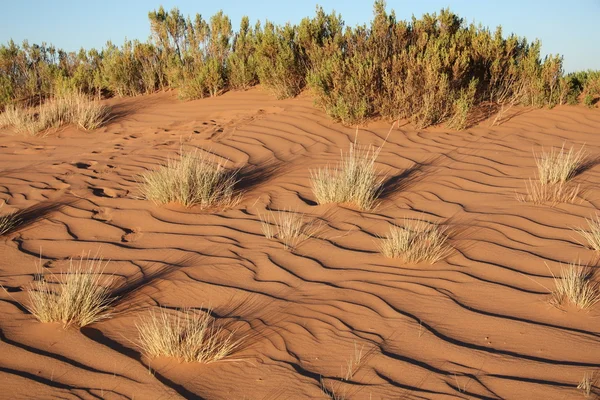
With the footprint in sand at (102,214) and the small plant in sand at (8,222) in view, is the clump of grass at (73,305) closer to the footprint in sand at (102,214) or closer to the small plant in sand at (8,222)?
the small plant in sand at (8,222)

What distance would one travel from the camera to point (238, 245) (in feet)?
15.2

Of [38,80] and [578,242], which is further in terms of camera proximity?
[38,80]

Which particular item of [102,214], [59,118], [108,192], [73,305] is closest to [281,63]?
[59,118]

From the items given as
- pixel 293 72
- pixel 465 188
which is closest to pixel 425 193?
pixel 465 188

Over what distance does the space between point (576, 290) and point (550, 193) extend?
2311mm

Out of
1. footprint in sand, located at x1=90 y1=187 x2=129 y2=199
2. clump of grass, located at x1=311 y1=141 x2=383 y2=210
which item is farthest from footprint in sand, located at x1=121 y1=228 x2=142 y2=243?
clump of grass, located at x1=311 y1=141 x2=383 y2=210

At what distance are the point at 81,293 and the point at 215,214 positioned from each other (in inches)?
81.0

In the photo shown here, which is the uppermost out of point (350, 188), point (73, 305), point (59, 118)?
point (59, 118)

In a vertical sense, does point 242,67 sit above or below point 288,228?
above

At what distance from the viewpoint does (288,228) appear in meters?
4.65

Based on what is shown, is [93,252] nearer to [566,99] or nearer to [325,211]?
[325,211]

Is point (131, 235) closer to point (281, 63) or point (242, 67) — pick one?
point (281, 63)

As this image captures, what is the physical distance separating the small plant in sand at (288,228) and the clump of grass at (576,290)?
6.17 feet

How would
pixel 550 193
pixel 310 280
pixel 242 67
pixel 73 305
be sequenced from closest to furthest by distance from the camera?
pixel 73 305 < pixel 310 280 < pixel 550 193 < pixel 242 67
